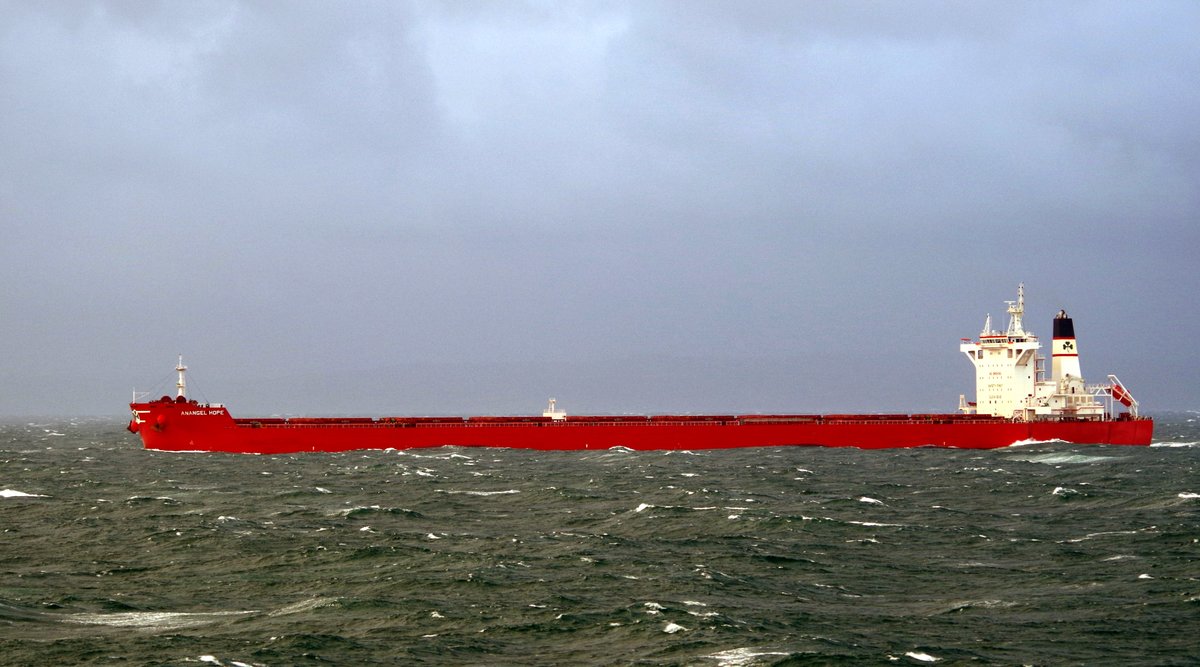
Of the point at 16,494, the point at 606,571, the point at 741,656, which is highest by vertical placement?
the point at 16,494

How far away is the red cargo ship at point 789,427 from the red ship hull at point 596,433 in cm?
6

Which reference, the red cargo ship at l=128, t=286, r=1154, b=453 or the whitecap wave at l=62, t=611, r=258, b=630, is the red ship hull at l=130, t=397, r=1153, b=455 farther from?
the whitecap wave at l=62, t=611, r=258, b=630

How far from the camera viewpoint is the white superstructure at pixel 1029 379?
2766 inches

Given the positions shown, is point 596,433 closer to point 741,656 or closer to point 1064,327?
point 1064,327

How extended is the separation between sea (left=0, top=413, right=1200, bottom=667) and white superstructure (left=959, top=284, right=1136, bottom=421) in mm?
21327

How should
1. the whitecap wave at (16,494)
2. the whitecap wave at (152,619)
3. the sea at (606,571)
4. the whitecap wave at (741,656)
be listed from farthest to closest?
the whitecap wave at (16,494), the whitecap wave at (152,619), the sea at (606,571), the whitecap wave at (741,656)

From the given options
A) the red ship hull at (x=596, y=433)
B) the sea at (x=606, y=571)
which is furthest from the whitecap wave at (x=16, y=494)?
the red ship hull at (x=596, y=433)

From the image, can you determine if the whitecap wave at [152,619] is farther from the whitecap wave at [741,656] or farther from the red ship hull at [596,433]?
the red ship hull at [596,433]

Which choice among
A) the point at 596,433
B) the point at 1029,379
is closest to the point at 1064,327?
the point at 1029,379

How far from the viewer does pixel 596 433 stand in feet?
230

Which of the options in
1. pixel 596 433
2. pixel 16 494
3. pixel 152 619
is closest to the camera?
pixel 152 619

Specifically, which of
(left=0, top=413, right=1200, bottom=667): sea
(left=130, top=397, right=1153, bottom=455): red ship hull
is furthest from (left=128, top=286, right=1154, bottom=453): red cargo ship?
(left=0, top=413, right=1200, bottom=667): sea

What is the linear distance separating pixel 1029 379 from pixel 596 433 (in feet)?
89.0

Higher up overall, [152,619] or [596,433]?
[596,433]
